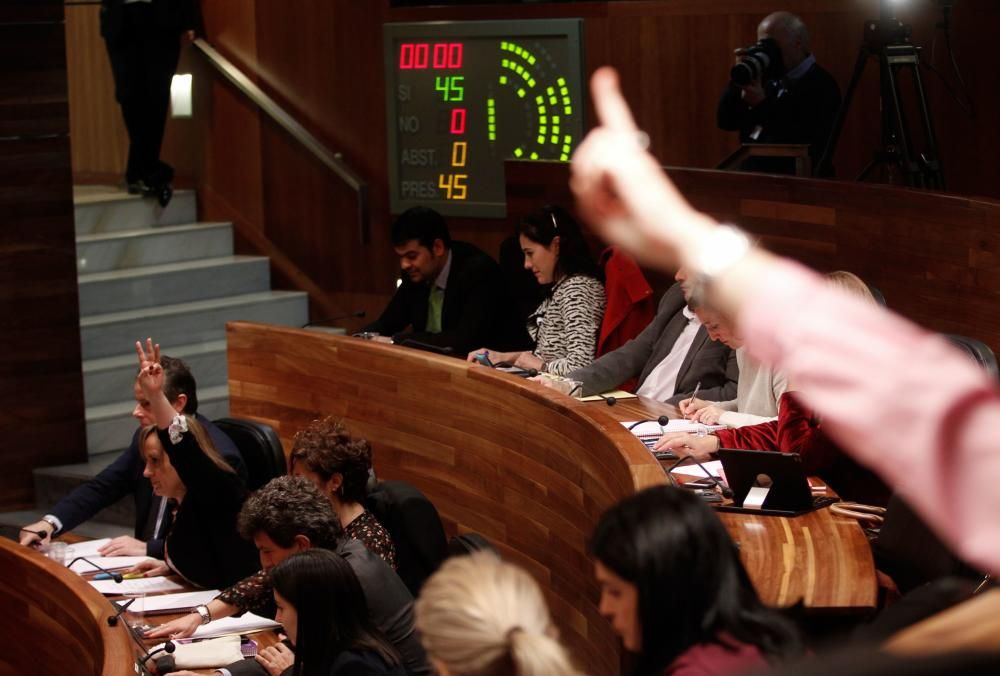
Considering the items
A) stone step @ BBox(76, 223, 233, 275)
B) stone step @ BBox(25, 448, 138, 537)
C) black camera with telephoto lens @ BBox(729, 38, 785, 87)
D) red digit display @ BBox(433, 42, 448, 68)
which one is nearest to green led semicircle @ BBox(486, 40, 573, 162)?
red digit display @ BBox(433, 42, 448, 68)

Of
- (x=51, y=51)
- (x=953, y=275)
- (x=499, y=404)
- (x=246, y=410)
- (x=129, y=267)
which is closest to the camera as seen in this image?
(x=953, y=275)

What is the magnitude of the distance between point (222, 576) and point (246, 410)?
1.74 metres

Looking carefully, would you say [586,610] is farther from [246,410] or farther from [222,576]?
[246,410]

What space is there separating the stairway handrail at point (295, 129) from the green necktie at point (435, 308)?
159cm

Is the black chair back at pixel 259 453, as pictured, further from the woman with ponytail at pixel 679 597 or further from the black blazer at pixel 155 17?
the black blazer at pixel 155 17

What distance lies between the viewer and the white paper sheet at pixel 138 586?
3582 mm

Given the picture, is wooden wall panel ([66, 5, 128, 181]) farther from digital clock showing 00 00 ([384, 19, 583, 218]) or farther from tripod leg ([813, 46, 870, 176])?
tripod leg ([813, 46, 870, 176])

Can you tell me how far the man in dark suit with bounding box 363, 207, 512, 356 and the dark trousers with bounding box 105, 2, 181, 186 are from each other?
7.68 ft

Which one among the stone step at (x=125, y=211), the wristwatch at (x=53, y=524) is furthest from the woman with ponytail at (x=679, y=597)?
the stone step at (x=125, y=211)

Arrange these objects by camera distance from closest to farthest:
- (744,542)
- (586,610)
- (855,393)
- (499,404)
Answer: (855,393) < (744,542) < (586,610) < (499,404)

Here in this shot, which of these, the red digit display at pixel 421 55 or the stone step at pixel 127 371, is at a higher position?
the red digit display at pixel 421 55

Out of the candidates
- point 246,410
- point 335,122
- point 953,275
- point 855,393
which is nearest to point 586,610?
point 953,275

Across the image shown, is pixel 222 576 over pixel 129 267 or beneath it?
beneath

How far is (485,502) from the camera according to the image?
431 centimetres
